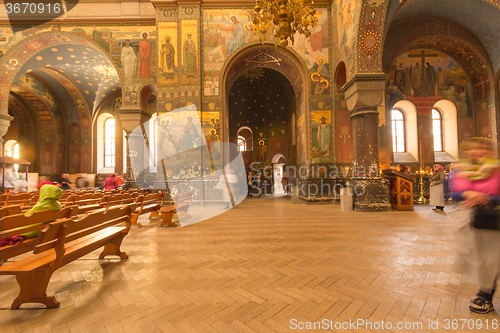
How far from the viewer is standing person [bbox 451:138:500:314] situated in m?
2.12

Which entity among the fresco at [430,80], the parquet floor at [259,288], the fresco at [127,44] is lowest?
the parquet floor at [259,288]

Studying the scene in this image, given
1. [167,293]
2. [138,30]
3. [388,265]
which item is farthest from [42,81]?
[388,265]

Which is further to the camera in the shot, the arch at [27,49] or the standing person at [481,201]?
the arch at [27,49]

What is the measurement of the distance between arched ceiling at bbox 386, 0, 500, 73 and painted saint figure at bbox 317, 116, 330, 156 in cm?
475

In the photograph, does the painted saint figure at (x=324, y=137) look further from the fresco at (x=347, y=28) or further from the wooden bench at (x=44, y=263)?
the wooden bench at (x=44, y=263)

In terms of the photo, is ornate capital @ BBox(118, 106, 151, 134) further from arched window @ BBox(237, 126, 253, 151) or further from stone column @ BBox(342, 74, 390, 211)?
arched window @ BBox(237, 126, 253, 151)

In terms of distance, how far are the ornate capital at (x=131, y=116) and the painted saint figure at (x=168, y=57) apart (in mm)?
2434

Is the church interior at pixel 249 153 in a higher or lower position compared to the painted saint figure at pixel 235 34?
lower

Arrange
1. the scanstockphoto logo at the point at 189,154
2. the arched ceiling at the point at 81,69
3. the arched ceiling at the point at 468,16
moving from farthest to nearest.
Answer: the arched ceiling at the point at 81,69
the scanstockphoto logo at the point at 189,154
the arched ceiling at the point at 468,16

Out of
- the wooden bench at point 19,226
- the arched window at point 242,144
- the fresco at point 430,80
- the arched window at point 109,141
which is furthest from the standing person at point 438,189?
the arched window at point 109,141

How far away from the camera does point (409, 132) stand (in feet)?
46.4

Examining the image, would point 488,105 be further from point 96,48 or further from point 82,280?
point 96,48

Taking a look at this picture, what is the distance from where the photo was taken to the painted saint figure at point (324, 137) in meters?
11.5

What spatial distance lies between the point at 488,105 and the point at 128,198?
16990 mm
